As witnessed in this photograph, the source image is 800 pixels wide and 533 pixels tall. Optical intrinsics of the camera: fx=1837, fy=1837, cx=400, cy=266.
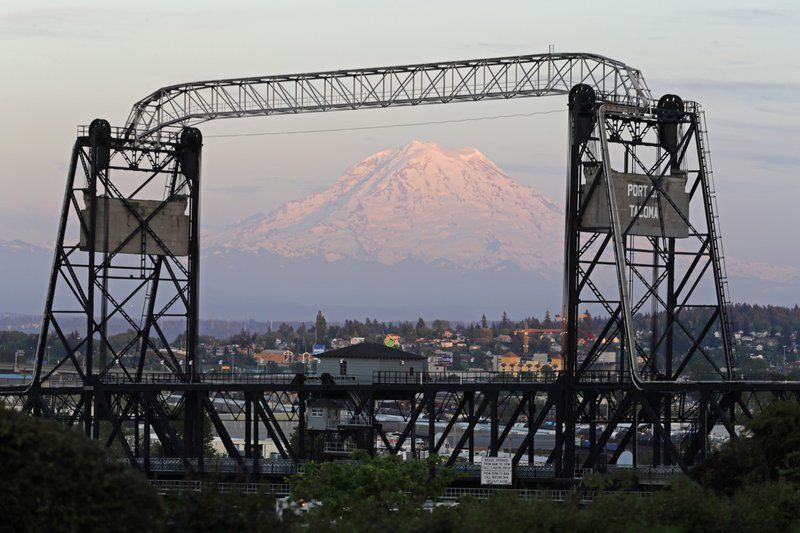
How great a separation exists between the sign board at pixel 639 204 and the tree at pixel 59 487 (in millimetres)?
46154

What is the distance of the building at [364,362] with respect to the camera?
95.2 meters

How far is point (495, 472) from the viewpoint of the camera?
86562 mm

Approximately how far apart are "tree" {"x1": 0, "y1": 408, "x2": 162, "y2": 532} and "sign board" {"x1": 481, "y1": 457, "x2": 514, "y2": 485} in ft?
142

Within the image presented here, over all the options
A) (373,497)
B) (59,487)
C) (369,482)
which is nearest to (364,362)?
(369,482)

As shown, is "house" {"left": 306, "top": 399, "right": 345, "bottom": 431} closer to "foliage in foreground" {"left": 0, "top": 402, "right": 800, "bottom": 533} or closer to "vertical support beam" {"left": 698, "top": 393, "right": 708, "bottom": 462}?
Result: "foliage in foreground" {"left": 0, "top": 402, "right": 800, "bottom": 533}

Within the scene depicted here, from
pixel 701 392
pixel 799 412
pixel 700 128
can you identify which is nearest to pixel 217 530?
pixel 799 412

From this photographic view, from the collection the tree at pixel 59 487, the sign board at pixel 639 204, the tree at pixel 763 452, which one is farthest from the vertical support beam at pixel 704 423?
the tree at pixel 59 487

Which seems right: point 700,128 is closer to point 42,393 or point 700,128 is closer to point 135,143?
point 135,143

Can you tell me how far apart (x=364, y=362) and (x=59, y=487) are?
5271cm

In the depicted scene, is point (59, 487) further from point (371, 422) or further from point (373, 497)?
point (371, 422)

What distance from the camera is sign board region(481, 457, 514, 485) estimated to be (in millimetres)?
86438

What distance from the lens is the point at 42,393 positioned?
9462 centimetres

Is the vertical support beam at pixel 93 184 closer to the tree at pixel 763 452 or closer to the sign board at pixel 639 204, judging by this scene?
the sign board at pixel 639 204

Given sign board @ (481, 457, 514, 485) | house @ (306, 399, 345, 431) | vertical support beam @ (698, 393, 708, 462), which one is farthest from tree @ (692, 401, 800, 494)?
house @ (306, 399, 345, 431)
